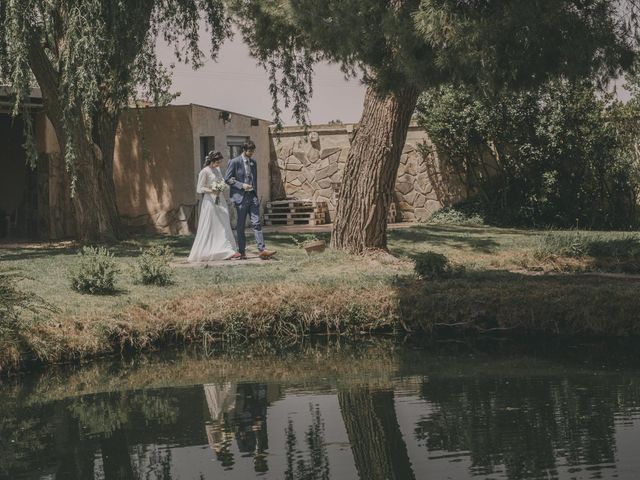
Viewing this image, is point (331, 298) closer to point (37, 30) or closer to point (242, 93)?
point (37, 30)

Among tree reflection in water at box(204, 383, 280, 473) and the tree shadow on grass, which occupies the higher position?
the tree shadow on grass

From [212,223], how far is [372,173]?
2529 mm

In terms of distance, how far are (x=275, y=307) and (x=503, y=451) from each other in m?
4.75

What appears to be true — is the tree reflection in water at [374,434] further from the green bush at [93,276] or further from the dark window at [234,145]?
the dark window at [234,145]

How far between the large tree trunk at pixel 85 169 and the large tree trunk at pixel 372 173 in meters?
4.79

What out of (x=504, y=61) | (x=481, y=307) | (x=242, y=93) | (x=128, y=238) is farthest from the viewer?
(x=242, y=93)

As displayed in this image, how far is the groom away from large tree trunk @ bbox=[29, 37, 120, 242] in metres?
3.08

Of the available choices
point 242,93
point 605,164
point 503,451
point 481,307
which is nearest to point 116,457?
point 503,451

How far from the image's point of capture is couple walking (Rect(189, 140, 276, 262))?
1529cm

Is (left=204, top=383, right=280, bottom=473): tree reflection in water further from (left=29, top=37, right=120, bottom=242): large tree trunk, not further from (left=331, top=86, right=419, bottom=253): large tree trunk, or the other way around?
(left=29, top=37, right=120, bottom=242): large tree trunk

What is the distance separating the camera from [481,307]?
11125mm

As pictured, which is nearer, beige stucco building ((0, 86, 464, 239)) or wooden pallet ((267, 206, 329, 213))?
beige stucco building ((0, 86, 464, 239))

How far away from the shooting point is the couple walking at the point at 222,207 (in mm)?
15289

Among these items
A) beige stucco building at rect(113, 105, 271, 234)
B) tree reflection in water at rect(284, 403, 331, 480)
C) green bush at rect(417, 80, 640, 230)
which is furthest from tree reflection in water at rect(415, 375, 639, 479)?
beige stucco building at rect(113, 105, 271, 234)
